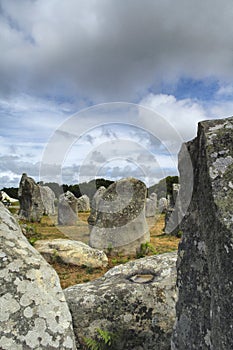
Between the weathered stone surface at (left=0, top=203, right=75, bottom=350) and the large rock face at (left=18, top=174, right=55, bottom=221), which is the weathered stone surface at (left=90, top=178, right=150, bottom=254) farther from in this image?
the large rock face at (left=18, top=174, right=55, bottom=221)

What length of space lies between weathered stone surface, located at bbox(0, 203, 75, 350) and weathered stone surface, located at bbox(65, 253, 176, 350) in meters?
1.35

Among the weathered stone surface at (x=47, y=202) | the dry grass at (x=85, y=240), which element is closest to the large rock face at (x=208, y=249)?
the dry grass at (x=85, y=240)

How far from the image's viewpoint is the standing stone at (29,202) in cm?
2283

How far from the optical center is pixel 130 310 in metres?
4.44

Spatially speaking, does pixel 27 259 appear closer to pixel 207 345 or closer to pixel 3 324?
pixel 3 324

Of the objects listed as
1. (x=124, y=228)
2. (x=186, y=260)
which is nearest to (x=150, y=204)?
(x=124, y=228)

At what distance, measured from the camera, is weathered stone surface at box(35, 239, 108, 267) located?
32.0 feet

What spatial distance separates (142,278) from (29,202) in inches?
751

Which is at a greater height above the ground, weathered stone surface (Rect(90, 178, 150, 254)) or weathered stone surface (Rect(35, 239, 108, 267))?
weathered stone surface (Rect(90, 178, 150, 254))

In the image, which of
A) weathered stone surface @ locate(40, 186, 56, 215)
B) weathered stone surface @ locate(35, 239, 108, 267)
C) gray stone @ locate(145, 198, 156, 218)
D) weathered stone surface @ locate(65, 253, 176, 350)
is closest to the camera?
weathered stone surface @ locate(65, 253, 176, 350)

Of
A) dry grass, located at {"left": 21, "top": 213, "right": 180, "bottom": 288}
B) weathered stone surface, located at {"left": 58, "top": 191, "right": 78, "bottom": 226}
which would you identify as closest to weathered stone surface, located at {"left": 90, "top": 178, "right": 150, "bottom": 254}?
dry grass, located at {"left": 21, "top": 213, "right": 180, "bottom": 288}

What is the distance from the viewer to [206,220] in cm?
297

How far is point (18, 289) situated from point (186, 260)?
5.51 feet

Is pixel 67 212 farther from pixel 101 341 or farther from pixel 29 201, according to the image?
pixel 101 341
